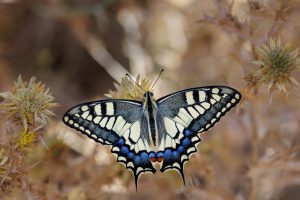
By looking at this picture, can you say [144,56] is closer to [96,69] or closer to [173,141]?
[96,69]

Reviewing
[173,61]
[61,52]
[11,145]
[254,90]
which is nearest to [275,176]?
[254,90]

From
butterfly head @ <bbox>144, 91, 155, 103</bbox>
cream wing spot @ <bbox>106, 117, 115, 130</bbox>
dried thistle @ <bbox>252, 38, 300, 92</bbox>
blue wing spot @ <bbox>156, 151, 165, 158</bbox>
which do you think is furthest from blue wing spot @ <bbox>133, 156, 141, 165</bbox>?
dried thistle @ <bbox>252, 38, 300, 92</bbox>

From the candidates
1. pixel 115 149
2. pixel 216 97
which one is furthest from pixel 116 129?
pixel 216 97

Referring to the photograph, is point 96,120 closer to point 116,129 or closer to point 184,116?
point 116,129

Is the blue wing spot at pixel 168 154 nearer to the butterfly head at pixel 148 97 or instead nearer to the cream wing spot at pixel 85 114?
the butterfly head at pixel 148 97

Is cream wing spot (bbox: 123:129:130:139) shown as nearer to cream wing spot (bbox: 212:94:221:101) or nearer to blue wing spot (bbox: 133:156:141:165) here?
blue wing spot (bbox: 133:156:141:165)

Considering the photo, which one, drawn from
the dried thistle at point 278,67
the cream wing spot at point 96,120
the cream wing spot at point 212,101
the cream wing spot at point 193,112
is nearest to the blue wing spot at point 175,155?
the cream wing spot at point 193,112
